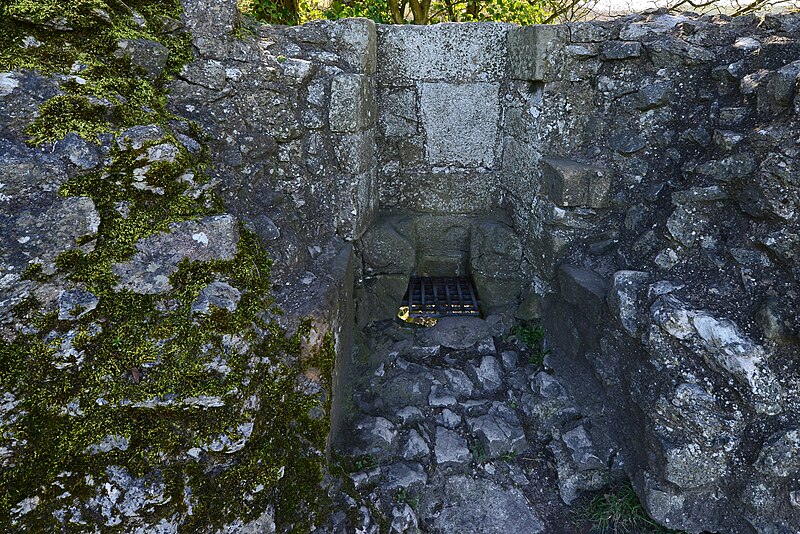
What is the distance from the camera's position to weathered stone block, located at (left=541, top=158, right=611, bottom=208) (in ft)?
8.23

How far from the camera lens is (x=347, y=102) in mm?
2486

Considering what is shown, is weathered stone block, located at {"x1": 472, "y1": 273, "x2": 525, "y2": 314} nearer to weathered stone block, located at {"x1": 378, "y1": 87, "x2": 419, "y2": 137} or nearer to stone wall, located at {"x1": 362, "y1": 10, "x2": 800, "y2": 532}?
stone wall, located at {"x1": 362, "y1": 10, "x2": 800, "y2": 532}

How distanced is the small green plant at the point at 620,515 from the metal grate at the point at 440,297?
1.30 m

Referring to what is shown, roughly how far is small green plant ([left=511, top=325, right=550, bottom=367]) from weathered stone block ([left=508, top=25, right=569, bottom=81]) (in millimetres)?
1358

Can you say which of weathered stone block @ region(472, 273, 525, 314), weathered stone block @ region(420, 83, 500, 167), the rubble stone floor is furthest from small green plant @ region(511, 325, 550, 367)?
weathered stone block @ region(420, 83, 500, 167)

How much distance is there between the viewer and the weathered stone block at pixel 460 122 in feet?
9.71

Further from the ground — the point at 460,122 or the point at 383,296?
the point at 460,122

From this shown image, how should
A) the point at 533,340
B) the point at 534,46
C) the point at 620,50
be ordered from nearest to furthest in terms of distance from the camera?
the point at 620,50 → the point at 534,46 → the point at 533,340

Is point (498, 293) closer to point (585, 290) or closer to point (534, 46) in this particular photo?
point (585, 290)

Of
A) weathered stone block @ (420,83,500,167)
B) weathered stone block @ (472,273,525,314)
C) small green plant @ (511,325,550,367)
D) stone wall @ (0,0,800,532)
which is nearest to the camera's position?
stone wall @ (0,0,800,532)

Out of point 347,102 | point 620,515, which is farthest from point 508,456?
point 347,102

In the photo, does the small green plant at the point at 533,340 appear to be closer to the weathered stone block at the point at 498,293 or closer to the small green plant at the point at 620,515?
the weathered stone block at the point at 498,293

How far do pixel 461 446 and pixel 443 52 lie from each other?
2105 millimetres

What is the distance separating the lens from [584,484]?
7.11 ft
